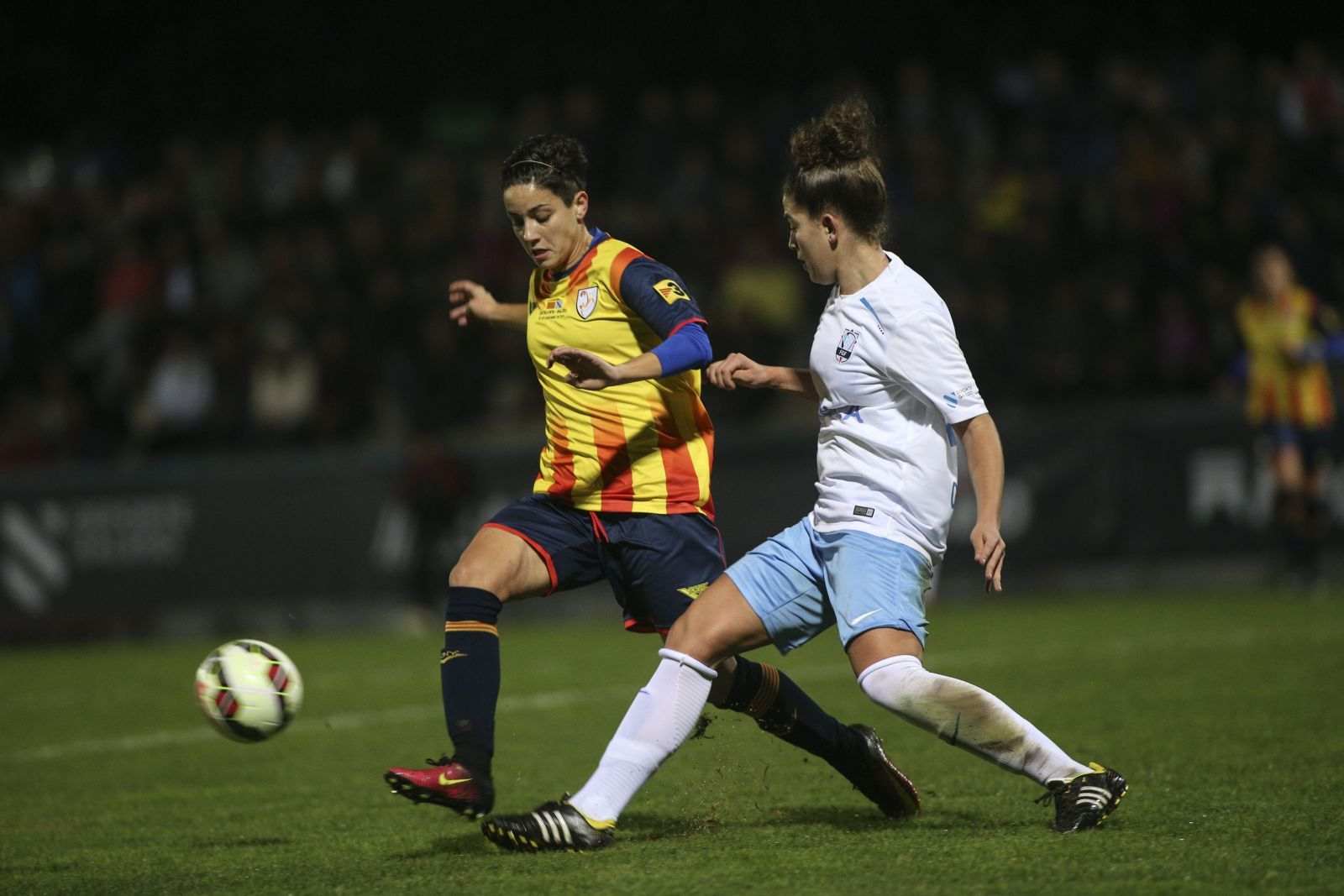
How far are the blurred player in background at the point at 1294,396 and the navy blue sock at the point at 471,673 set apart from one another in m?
9.37

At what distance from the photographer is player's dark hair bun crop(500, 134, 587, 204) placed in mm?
5609

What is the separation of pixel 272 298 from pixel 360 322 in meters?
0.99

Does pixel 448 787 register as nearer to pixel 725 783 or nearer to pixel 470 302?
pixel 725 783

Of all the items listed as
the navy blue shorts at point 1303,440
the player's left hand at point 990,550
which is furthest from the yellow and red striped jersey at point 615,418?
the navy blue shorts at point 1303,440

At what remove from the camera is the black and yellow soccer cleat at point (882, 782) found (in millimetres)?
5426

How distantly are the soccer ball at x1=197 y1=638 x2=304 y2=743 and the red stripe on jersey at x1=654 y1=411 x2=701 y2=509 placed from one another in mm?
1391

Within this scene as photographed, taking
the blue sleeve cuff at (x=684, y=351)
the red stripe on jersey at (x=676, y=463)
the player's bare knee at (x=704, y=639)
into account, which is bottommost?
the player's bare knee at (x=704, y=639)

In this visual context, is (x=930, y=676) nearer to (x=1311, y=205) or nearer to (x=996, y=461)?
(x=996, y=461)

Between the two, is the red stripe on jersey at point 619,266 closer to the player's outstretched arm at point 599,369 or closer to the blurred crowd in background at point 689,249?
the player's outstretched arm at point 599,369

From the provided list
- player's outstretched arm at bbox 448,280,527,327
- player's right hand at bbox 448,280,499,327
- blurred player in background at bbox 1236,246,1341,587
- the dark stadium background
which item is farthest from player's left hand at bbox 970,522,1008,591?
the dark stadium background

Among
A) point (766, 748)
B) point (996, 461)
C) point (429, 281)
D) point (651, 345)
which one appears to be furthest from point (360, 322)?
point (996, 461)

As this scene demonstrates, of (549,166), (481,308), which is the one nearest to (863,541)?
(549,166)

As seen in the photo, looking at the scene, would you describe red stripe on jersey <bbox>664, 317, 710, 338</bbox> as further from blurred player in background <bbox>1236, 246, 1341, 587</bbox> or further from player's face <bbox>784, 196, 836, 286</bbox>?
blurred player in background <bbox>1236, 246, 1341, 587</bbox>

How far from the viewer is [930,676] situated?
479 cm
